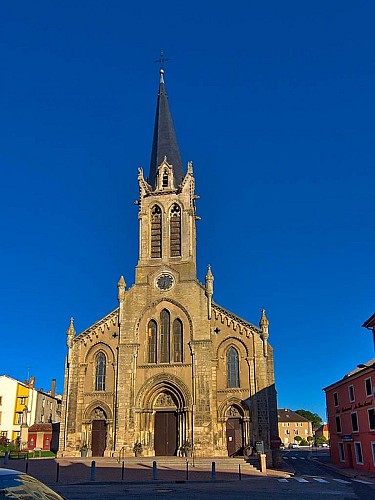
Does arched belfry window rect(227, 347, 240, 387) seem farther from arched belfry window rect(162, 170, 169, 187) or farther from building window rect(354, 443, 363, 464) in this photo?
arched belfry window rect(162, 170, 169, 187)

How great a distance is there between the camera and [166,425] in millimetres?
40406

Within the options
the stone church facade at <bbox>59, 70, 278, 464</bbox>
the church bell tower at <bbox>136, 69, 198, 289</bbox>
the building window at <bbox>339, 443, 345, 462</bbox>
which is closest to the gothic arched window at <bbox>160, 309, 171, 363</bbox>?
the stone church facade at <bbox>59, 70, 278, 464</bbox>

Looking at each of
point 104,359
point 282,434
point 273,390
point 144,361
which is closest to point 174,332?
point 144,361

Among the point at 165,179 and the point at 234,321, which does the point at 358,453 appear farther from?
the point at 165,179

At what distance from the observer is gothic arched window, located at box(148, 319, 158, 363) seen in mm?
41844

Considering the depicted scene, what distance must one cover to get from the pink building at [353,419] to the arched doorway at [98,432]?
65.2 feet

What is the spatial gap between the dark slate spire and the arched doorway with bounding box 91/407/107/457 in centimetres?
2227

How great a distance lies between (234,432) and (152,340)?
1002 centimetres

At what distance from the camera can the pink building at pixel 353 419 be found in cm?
3569

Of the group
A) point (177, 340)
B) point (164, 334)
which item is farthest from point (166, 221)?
point (177, 340)

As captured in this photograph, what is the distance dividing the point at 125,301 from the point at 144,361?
5.58m

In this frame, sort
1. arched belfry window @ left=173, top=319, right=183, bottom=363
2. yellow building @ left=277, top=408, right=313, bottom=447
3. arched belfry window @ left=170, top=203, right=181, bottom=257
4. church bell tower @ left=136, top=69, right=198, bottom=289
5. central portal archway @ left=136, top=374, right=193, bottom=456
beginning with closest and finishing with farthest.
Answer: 1. central portal archway @ left=136, top=374, right=193, bottom=456
2. arched belfry window @ left=173, top=319, right=183, bottom=363
3. church bell tower @ left=136, top=69, right=198, bottom=289
4. arched belfry window @ left=170, top=203, right=181, bottom=257
5. yellow building @ left=277, top=408, right=313, bottom=447

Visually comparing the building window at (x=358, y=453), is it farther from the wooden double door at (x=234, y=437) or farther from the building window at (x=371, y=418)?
the wooden double door at (x=234, y=437)

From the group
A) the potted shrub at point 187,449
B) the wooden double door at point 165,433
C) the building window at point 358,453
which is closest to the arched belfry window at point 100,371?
the wooden double door at point 165,433
